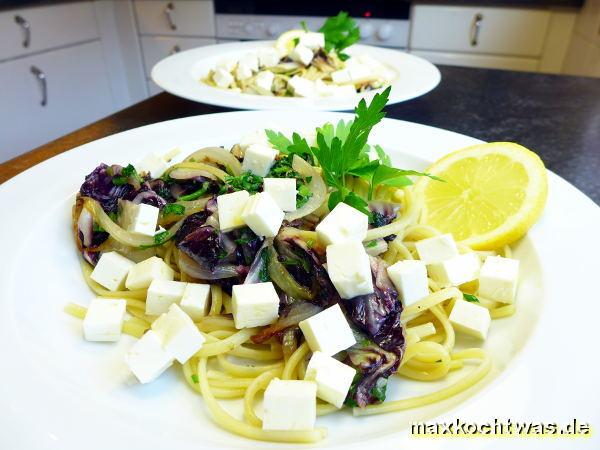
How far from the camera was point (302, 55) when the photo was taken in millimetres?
3318

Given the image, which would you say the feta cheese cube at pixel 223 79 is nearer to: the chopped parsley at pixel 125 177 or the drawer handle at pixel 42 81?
the chopped parsley at pixel 125 177

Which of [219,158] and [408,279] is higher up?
[219,158]

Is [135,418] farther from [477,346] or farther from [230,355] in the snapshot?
[477,346]

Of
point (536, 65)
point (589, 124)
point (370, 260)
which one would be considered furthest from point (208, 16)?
point (370, 260)

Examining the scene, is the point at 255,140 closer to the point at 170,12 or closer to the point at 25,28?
the point at 25,28

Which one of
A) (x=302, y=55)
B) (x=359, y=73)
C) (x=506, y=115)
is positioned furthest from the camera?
(x=302, y=55)

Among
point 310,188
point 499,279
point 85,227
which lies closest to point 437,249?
point 499,279

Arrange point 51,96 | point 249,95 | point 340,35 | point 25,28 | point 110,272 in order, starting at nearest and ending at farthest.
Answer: point 110,272
point 249,95
point 340,35
point 25,28
point 51,96

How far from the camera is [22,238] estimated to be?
4.88 ft

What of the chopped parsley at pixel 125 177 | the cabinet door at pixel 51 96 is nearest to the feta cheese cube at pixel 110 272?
the chopped parsley at pixel 125 177

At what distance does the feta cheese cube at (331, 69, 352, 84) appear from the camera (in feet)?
10.4

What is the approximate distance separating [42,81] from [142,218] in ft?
16.2

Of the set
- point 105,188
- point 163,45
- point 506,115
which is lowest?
point 163,45

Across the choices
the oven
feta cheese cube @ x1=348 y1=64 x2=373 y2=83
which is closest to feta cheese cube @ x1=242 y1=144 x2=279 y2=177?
feta cheese cube @ x1=348 y1=64 x2=373 y2=83
